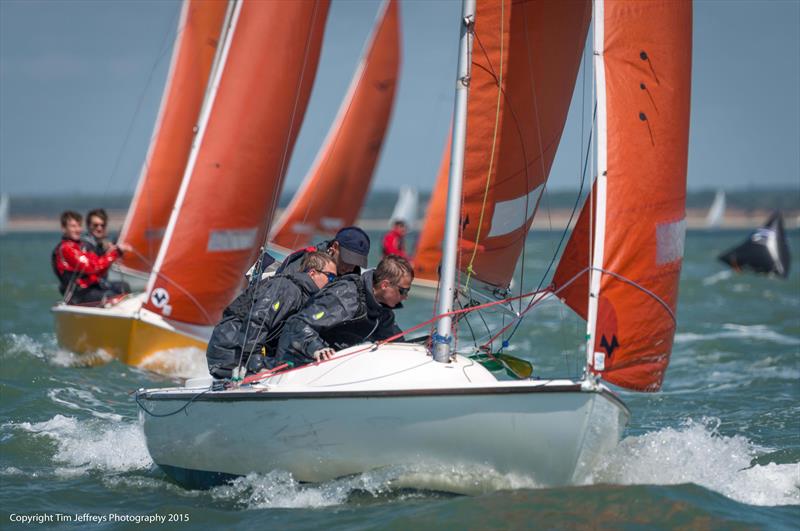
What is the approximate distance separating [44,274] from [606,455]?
2075 centimetres

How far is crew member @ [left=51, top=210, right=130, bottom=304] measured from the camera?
10.2 meters

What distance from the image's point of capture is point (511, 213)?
6.46 metres

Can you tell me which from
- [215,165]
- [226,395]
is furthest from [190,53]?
[226,395]

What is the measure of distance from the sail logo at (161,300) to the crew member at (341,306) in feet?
15.0

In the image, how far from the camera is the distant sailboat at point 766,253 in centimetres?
2416

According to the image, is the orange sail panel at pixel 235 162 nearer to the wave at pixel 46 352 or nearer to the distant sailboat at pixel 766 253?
the wave at pixel 46 352

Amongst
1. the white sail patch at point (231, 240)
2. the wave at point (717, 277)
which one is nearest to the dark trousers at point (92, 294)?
the white sail patch at point (231, 240)

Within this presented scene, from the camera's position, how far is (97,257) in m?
10.3

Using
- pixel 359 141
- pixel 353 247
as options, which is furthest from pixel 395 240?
pixel 353 247

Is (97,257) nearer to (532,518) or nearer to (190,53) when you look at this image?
(190,53)

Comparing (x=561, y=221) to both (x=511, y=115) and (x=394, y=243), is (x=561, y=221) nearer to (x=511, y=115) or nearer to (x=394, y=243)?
(x=394, y=243)

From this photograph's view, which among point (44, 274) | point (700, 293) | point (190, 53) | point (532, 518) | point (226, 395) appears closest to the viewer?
point (532, 518)

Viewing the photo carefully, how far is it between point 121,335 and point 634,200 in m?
5.82

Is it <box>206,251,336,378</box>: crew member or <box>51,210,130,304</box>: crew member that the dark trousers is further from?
<box>206,251,336,378</box>: crew member
